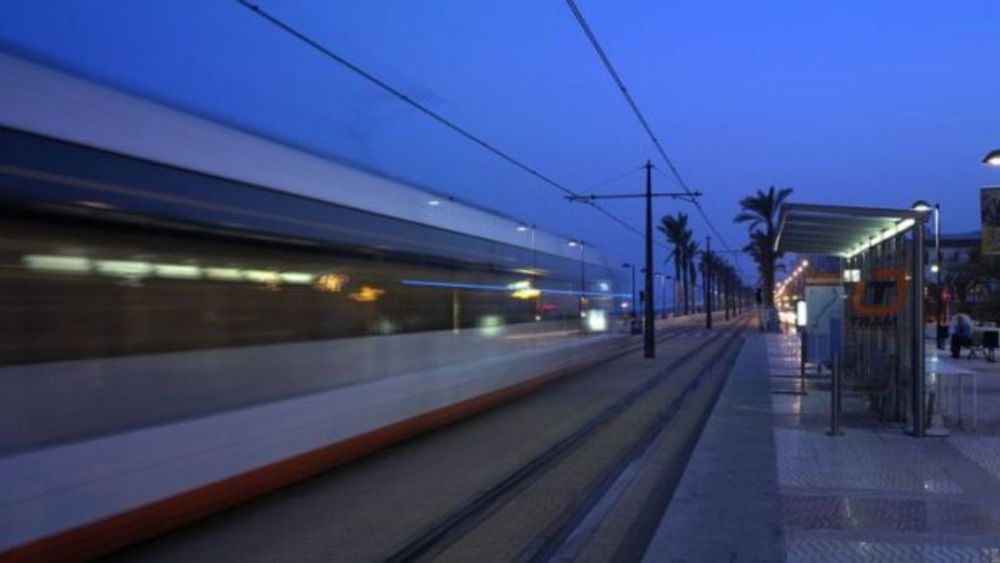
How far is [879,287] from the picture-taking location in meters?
14.4

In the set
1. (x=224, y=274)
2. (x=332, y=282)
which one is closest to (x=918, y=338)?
(x=332, y=282)

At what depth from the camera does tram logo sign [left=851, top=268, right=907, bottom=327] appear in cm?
1323

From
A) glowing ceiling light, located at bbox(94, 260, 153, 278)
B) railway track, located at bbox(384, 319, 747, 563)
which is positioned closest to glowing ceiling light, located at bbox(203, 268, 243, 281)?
glowing ceiling light, located at bbox(94, 260, 153, 278)

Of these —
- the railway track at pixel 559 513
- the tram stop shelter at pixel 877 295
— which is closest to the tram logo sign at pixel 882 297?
the tram stop shelter at pixel 877 295

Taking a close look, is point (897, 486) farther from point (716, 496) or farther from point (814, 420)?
point (814, 420)

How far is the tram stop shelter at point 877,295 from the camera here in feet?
40.0

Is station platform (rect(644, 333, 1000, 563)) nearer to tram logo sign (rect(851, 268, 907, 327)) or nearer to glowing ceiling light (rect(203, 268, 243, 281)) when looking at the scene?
tram logo sign (rect(851, 268, 907, 327))

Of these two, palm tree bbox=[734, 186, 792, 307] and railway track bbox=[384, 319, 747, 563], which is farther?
palm tree bbox=[734, 186, 792, 307]

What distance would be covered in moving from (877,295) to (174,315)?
1092 cm

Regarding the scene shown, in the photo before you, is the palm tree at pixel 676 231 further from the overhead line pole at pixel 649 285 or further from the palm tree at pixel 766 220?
the overhead line pole at pixel 649 285

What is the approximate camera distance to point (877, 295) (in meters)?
14.5

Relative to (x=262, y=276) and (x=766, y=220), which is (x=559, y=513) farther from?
(x=766, y=220)

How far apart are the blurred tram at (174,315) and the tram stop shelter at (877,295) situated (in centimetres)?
591

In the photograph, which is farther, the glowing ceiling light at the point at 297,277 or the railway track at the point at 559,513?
the glowing ceiling light at the point at 297,277
